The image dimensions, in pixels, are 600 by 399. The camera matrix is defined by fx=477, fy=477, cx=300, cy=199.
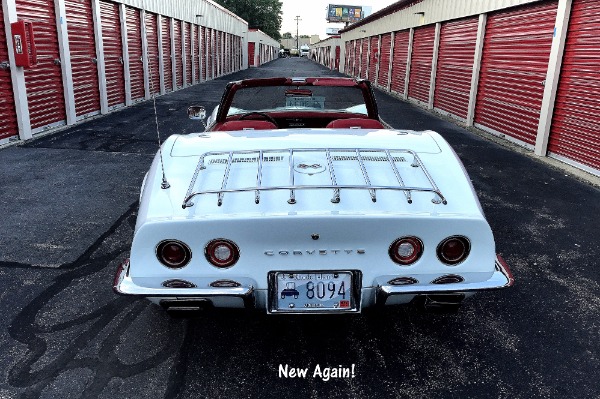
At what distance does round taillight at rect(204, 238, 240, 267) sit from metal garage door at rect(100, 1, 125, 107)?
482 inches

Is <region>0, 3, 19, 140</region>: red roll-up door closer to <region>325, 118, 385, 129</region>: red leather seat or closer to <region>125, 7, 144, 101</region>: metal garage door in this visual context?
<region>125, 7, 144, 101</region>: metal garage door

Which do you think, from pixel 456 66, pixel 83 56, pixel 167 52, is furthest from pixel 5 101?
pixel 167 52

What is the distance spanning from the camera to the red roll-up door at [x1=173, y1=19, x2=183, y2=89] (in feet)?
66.2

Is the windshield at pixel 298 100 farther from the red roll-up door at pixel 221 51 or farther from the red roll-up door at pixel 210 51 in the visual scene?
the red roll-up door at pixel 221 51

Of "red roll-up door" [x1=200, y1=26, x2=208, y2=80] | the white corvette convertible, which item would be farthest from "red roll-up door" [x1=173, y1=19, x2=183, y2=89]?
the white corvette convertible

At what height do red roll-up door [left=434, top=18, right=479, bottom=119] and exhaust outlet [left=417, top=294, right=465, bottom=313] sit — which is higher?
red roll-up door [left=434, top=18, right=479, bottom=119]

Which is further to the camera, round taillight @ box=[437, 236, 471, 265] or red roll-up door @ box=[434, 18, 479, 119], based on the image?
red roll-up door @ box=[434, 18, 479, 119]

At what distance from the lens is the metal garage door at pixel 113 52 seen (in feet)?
42.7

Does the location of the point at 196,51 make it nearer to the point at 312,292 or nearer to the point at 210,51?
the point at 210,51

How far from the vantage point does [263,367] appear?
98.5 inches

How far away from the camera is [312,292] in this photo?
2.25 metres

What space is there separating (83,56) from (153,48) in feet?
20.2

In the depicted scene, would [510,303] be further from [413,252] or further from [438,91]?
[438,91]

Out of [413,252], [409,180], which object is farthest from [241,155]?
[413,252]
